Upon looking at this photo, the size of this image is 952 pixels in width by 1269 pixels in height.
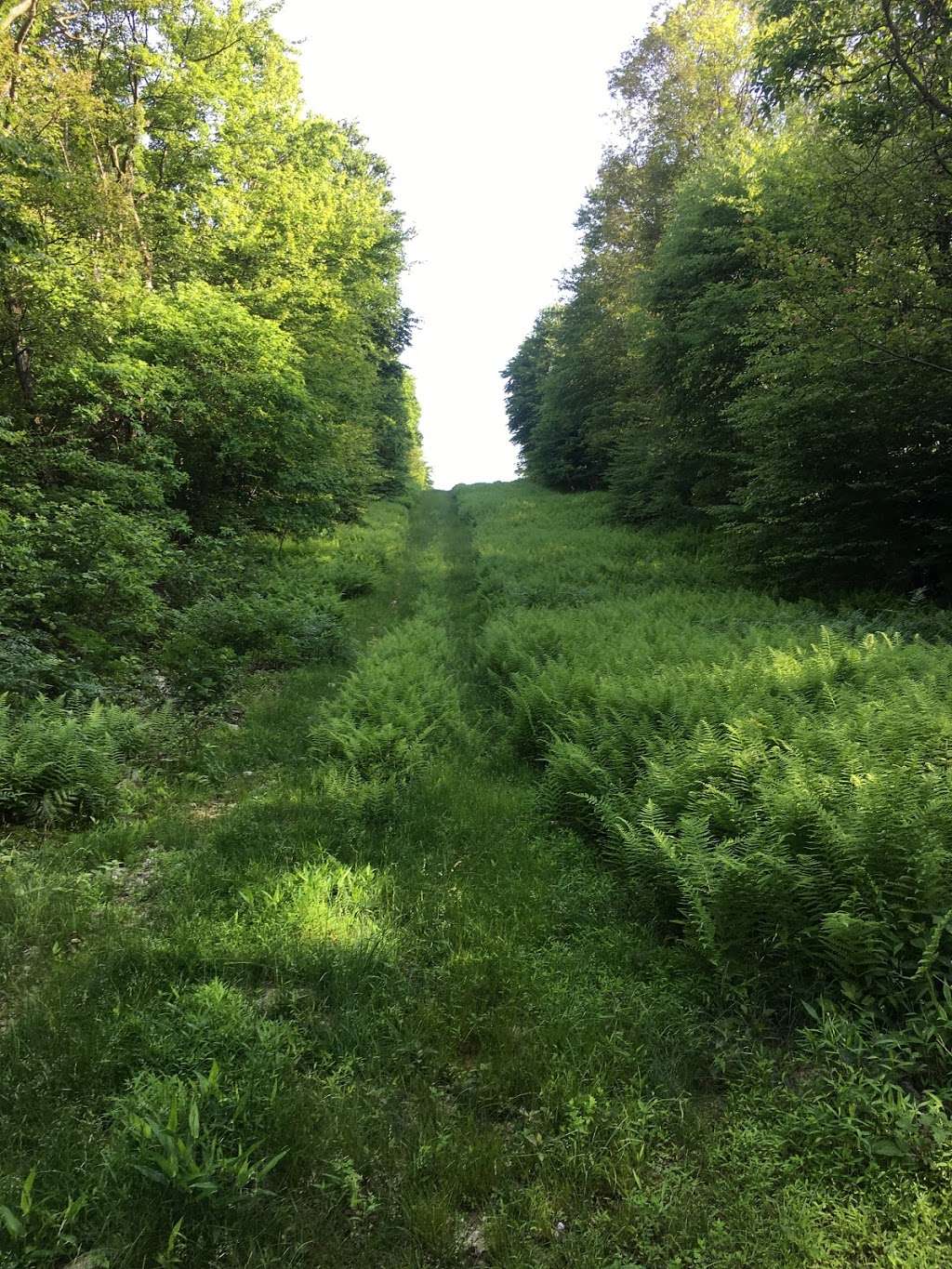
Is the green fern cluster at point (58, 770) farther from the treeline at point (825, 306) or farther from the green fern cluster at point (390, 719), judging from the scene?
the treeline at point (825, 306)

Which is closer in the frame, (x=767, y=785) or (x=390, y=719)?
(x=767, y=785)

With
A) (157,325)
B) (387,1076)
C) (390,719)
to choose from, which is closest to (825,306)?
(390,719)

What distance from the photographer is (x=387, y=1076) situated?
8.90 feet

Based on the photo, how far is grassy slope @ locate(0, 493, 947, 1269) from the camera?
2.06 metres

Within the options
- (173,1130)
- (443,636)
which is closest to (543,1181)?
(173,1130)

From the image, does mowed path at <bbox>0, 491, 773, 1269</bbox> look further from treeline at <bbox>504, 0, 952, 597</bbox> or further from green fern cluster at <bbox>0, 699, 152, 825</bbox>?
treeline at <bbox>504, 0, 952, 597</bbox>

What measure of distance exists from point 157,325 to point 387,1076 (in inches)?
502

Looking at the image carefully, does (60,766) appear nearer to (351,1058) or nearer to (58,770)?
(58,770)

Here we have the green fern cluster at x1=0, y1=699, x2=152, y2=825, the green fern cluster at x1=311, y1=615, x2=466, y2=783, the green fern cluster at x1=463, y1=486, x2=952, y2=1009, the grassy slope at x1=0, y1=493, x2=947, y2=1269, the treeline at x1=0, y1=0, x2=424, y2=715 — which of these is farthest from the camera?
the treeline at x1=0, y1=0, x2=424, y2=715

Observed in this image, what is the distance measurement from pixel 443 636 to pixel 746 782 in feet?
23.9

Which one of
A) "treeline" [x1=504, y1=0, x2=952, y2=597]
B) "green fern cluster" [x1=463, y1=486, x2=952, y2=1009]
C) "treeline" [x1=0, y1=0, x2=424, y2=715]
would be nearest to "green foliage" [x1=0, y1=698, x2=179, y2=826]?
"treeline" [x1=0, y1=0, x2=424, y2=715]

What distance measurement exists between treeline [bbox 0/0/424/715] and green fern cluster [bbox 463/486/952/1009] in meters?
5.11

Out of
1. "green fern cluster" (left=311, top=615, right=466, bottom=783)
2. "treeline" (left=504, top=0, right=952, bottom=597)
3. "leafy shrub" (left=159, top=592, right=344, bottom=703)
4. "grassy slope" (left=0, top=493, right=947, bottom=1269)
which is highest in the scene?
"treeline" (left=504, top=0, right=952, bottom=597)

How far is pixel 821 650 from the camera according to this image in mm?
6301
